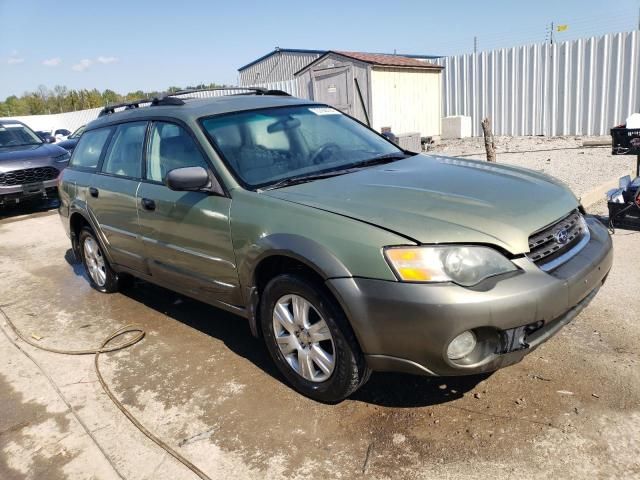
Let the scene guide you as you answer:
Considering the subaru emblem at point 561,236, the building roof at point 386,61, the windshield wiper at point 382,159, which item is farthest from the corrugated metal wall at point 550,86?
the subaru emblem at point 561,236

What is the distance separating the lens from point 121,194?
4312 mm

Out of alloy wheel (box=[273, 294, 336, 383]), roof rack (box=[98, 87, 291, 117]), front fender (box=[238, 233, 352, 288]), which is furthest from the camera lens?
roof rack (box=[98, 87, 291, 117])

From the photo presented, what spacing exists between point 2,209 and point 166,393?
1056cm

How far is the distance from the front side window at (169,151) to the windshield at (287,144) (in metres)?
0.17

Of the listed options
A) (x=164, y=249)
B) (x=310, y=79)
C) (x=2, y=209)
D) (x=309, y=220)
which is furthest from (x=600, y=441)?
(x=310, y=79)

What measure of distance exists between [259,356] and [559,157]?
29.5 feet

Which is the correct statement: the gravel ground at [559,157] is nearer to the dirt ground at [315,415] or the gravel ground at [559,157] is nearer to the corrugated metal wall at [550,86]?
the corrugated metal wall at [550,86]

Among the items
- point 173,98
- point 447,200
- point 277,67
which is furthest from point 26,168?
point 277,67

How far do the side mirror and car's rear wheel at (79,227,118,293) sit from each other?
218 centimetres

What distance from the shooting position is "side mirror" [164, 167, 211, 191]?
127 inches

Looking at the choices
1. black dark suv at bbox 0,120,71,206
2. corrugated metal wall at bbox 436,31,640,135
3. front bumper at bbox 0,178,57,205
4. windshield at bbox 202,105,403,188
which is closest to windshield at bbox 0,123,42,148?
black dark suv at bbox 0,120,71,206

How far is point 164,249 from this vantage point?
12.7ft

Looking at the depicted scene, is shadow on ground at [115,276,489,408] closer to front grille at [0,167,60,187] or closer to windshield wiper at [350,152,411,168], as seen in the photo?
windshield wiper at [350,152,411,168]

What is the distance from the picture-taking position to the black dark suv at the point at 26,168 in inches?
393
